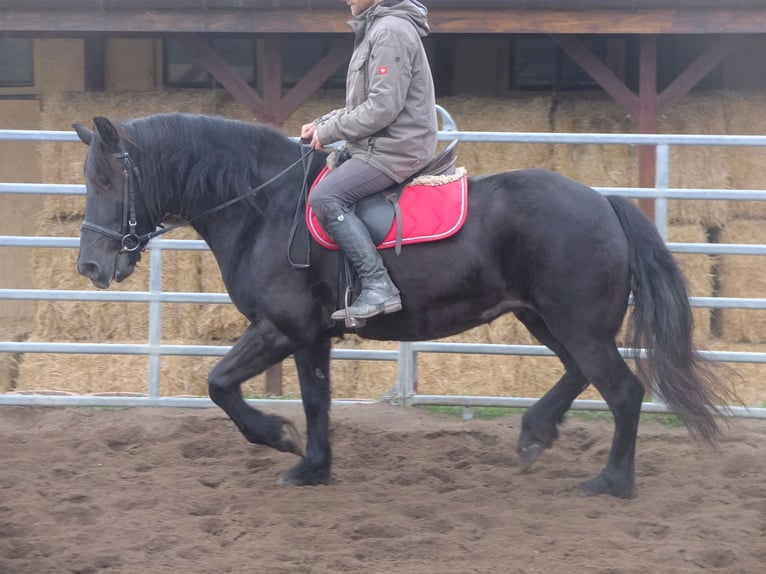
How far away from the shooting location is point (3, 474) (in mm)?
4973

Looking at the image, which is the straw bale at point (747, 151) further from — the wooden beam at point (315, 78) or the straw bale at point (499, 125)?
the wooden beam at point (315, 78)

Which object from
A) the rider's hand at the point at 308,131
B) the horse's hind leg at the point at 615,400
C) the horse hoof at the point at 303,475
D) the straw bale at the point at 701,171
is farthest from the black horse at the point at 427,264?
the straw bale at the point at 701,171

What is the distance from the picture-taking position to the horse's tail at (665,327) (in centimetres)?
462

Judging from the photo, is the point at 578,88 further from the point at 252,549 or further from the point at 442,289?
the point at 252,549

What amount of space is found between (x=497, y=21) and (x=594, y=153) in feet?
5.45

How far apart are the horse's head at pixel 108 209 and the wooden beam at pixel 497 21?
4134 millimetres

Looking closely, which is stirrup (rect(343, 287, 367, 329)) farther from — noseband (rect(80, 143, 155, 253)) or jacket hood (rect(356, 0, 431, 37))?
jacket hood (rect(356, 0, 431, 37))

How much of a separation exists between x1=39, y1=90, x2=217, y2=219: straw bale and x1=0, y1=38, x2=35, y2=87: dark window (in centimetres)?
201

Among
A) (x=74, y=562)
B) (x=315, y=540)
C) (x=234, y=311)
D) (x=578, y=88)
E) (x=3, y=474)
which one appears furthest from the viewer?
(x=578, y=88)

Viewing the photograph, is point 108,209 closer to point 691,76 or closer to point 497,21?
point 497,21

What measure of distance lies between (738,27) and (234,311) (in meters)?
5.25

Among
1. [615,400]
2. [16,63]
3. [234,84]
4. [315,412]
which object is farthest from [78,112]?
[615,400]

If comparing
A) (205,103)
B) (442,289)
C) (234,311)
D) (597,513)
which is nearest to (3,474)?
(442,289)

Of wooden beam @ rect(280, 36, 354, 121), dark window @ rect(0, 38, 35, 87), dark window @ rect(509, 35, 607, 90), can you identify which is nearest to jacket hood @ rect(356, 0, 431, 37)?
wooden beam @ rect(280, 36, 354, 121)
